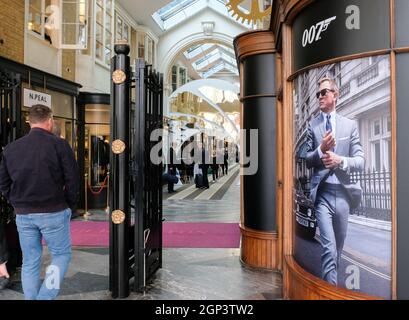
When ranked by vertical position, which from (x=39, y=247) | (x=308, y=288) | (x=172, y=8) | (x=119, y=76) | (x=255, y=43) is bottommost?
(x=308, y=288)

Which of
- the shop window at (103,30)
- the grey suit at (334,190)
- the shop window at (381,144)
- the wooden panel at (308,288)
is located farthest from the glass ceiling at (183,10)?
the shop window at (381,144)

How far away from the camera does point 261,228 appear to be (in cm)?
517

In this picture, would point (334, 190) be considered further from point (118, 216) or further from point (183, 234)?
point (183, 234)

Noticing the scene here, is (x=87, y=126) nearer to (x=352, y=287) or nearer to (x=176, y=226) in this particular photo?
(x=176, y=226)

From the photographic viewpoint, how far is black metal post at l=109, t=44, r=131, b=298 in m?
4.07

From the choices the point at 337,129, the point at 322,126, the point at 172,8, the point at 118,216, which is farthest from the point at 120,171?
the point at 172,8

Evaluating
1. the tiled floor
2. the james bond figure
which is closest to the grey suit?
the james bond figure

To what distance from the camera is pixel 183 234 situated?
24.3ft

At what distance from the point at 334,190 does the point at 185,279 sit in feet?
7.96

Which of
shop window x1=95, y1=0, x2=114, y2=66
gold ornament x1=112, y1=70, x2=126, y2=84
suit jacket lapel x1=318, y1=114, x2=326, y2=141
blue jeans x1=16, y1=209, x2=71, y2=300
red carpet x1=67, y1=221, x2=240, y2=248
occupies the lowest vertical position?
red carpet x1=67, y1=221, x2=240, y2=248

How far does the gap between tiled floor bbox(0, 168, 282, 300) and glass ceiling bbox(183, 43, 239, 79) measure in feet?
71.8

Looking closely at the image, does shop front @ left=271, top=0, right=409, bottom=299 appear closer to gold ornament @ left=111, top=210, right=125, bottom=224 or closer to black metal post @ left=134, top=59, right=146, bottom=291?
black metal post @ left=134, top=59, right=146, bottom=291

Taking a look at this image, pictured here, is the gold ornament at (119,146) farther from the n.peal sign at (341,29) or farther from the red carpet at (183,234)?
the red carpet at (183,234)

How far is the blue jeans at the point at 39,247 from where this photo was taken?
10.5 feet
